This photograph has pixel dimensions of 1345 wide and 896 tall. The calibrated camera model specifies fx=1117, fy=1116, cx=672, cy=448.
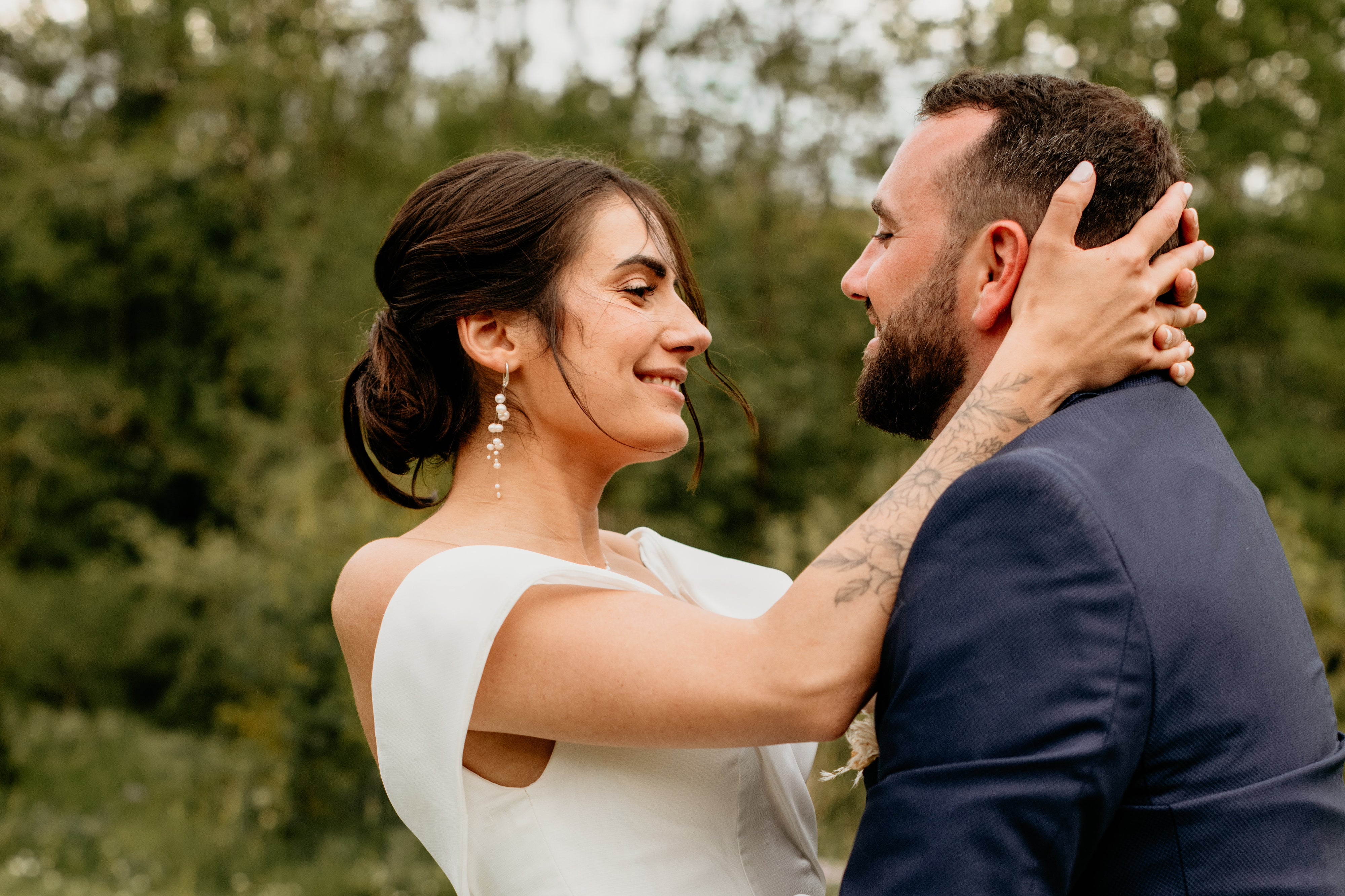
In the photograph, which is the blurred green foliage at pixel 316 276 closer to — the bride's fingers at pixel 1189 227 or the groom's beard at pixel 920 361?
the groom's beard at pixel 920 361

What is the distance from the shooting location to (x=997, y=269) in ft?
6.94

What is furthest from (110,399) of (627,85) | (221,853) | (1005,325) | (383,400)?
(1005,325)

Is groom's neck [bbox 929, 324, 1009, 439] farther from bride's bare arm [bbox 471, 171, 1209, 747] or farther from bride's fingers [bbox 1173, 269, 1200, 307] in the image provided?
bride's fingers [bbox 1173, 269, 1200, 307]

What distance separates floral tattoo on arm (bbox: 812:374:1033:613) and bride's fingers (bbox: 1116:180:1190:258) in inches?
12.0

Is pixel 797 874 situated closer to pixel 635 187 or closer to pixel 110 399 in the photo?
pixel 635 187

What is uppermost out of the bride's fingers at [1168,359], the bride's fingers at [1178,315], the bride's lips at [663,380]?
the bride's fingers at [1178,315]

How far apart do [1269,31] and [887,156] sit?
5.16 meters

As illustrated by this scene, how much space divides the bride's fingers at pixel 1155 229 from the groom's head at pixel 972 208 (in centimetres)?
6

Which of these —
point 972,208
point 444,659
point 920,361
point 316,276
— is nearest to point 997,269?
point 972,208

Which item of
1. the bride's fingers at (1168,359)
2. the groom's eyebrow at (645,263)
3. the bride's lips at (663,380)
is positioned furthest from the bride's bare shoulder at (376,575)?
the bride's fingers at (1168,359)

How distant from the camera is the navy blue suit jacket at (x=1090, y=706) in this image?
1.50 metres

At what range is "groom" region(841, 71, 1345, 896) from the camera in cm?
150

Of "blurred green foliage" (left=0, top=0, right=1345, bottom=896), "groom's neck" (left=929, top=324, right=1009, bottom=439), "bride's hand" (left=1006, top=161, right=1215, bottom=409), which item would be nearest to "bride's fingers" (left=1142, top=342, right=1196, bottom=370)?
"bride's hand" (left=1006, top=161, right=1215, bottom=409)

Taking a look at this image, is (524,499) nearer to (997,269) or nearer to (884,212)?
(884,212)
